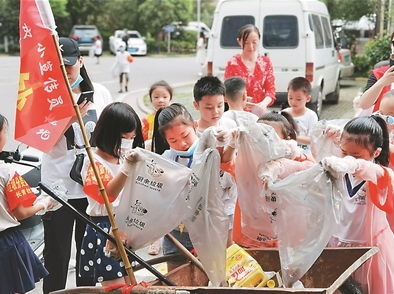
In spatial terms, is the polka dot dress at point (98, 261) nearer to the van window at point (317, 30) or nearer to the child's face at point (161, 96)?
the child's face at point (161, 96)

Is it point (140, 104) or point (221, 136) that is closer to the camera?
point (221, 136)

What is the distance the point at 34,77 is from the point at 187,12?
35545 mm

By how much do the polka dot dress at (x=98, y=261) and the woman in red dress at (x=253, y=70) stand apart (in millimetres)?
2770

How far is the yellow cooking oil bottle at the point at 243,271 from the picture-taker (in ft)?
8.20

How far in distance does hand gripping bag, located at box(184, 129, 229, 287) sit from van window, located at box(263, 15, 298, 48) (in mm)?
6839

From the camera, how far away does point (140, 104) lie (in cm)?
1202

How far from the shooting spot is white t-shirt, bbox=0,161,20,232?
2699mm

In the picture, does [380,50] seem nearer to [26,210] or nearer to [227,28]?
[227,28]

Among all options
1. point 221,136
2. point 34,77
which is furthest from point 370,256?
point 34,77

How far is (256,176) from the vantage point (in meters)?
2.52

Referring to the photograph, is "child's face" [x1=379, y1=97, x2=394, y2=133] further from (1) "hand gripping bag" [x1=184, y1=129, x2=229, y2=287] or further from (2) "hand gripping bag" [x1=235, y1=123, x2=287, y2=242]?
(1) "hand gripping bag" [x1=184, y1=129, x2=229, y2=287]

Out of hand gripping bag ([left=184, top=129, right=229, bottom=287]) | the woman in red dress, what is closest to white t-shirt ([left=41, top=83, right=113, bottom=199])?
hand gripping bag ([left=184, top=129, right=229, bottom=287])

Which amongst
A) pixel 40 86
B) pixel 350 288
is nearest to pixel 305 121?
pixel 350 288

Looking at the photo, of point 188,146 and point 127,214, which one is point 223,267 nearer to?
point 127,214
